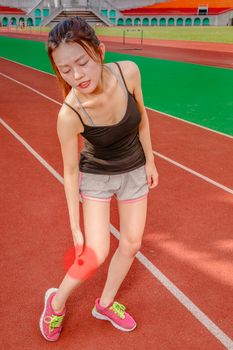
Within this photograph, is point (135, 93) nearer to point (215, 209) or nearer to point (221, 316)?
point (221, 316)

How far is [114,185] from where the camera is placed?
270 centimetres

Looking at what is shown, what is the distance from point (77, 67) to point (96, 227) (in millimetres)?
1045

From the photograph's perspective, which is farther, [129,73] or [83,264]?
[83,264]

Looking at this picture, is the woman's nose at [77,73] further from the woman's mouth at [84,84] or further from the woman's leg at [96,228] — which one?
the woman's leg at [96,228]

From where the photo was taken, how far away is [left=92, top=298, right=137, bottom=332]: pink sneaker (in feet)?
10.3

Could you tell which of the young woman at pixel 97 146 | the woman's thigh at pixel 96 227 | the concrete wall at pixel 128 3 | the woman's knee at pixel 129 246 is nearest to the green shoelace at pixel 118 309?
the young woman at pixel 97 146

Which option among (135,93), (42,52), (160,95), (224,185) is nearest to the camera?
(135,93)

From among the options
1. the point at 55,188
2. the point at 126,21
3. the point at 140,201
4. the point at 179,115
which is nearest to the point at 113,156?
the point at 140,201

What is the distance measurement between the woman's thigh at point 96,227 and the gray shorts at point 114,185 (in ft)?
0.18

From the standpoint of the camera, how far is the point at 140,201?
279cm

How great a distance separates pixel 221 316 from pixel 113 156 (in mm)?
1694

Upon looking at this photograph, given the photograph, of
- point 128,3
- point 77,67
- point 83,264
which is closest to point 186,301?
point 83,264

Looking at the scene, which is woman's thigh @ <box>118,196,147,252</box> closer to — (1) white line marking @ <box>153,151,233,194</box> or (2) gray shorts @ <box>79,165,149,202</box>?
(2) gray shorts @ <box>79,165,149,202</box>

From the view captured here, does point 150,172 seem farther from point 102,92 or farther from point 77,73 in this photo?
point 77,73
